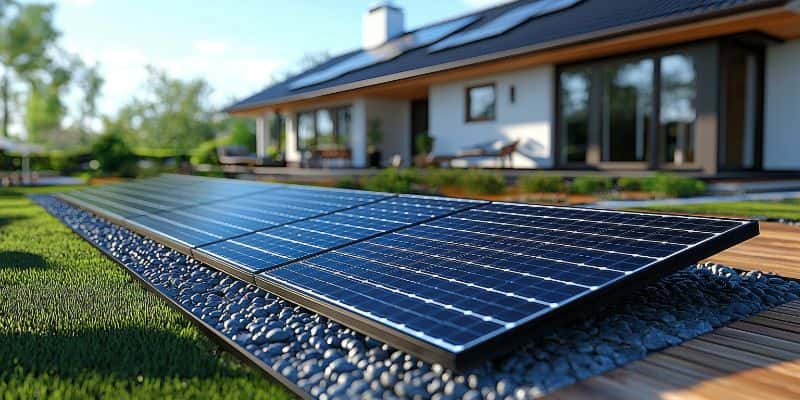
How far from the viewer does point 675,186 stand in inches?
341

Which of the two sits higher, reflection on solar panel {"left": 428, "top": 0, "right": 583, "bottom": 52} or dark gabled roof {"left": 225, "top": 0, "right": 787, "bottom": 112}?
reflection on solar panel {"left": 428, "top": 0, "right": 583, "bottom": 52}

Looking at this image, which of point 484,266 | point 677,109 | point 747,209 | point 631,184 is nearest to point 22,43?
point 677,109

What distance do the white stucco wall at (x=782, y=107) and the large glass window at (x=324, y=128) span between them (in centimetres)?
1245

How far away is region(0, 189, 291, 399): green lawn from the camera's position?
2.17 meters

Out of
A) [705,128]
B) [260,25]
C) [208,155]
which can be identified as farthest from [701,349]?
[260,25]

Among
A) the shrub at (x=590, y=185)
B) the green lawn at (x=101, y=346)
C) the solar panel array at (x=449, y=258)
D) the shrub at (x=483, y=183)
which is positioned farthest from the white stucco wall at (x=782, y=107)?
the green lawn at (x=101, y=346)

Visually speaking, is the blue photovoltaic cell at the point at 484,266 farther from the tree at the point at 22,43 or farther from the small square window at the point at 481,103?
the tree at the point at 22,43

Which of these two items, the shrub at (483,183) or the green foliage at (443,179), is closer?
the shrub at (483,183)

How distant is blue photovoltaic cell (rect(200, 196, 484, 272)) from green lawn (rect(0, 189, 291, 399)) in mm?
584

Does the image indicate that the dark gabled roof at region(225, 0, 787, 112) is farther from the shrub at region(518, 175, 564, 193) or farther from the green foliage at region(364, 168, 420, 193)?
the green foliage at region(364, 168, 420, 193)

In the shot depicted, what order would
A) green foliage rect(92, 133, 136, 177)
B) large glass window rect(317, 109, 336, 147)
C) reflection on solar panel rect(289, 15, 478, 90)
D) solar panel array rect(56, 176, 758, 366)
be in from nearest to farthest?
solar panel array rect(56, 176, 758, 366)
reflection on solar panel rect(289, 15, 478, 90)
green foliage rect(92, 133, 136, 177)
large glass window rect(317, 109, 336, 147)

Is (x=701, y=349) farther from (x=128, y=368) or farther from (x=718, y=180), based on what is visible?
(x=718, y=180)

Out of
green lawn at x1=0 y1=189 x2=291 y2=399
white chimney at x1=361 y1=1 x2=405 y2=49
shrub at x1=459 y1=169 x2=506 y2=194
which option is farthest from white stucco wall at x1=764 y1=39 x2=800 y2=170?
white chimney at x1=361 y1=1 x2=405 y2=49

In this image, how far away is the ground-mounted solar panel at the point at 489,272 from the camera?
2.17m
